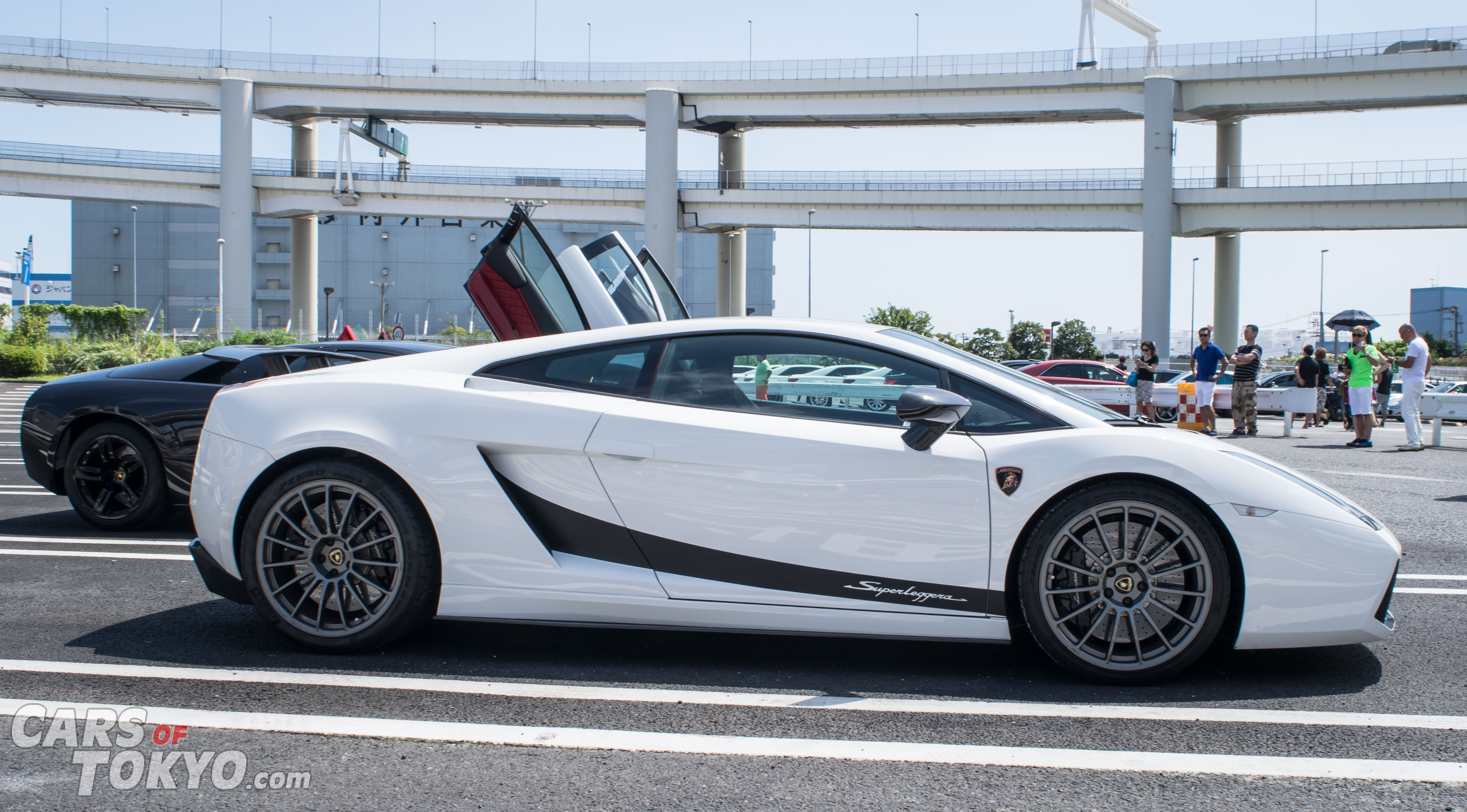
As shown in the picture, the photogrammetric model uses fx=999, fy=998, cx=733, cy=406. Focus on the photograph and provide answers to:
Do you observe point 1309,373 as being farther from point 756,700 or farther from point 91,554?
point 91,554

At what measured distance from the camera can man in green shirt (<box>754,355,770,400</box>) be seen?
345 cm

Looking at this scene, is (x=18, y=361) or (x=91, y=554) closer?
(x=91, y=554)

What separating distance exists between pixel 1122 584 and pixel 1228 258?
49109 millimetres

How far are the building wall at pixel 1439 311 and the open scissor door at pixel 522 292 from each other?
147800mm

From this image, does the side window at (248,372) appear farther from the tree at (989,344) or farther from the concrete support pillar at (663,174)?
the tree at (989,344)

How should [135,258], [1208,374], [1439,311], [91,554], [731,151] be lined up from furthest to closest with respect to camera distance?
[1439,311]
[135,258]
[731,151]
[1208,374]
[91,554]

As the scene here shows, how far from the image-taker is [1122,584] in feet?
10.6

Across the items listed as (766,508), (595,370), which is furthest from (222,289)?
(766,508)

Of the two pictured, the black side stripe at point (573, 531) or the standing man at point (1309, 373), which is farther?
the standing man at point (1309, 373)

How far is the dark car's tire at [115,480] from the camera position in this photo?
6117mm

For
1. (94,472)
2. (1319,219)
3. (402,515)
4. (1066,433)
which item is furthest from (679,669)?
(1319,219)

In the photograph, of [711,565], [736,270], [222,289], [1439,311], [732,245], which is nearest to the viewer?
[711,565]

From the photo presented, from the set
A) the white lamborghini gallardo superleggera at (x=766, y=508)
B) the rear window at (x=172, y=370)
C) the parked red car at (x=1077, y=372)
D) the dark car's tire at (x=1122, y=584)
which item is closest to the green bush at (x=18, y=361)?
the parked red car at (x=1077, y=372)

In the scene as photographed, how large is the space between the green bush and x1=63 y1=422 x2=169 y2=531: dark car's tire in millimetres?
29319
